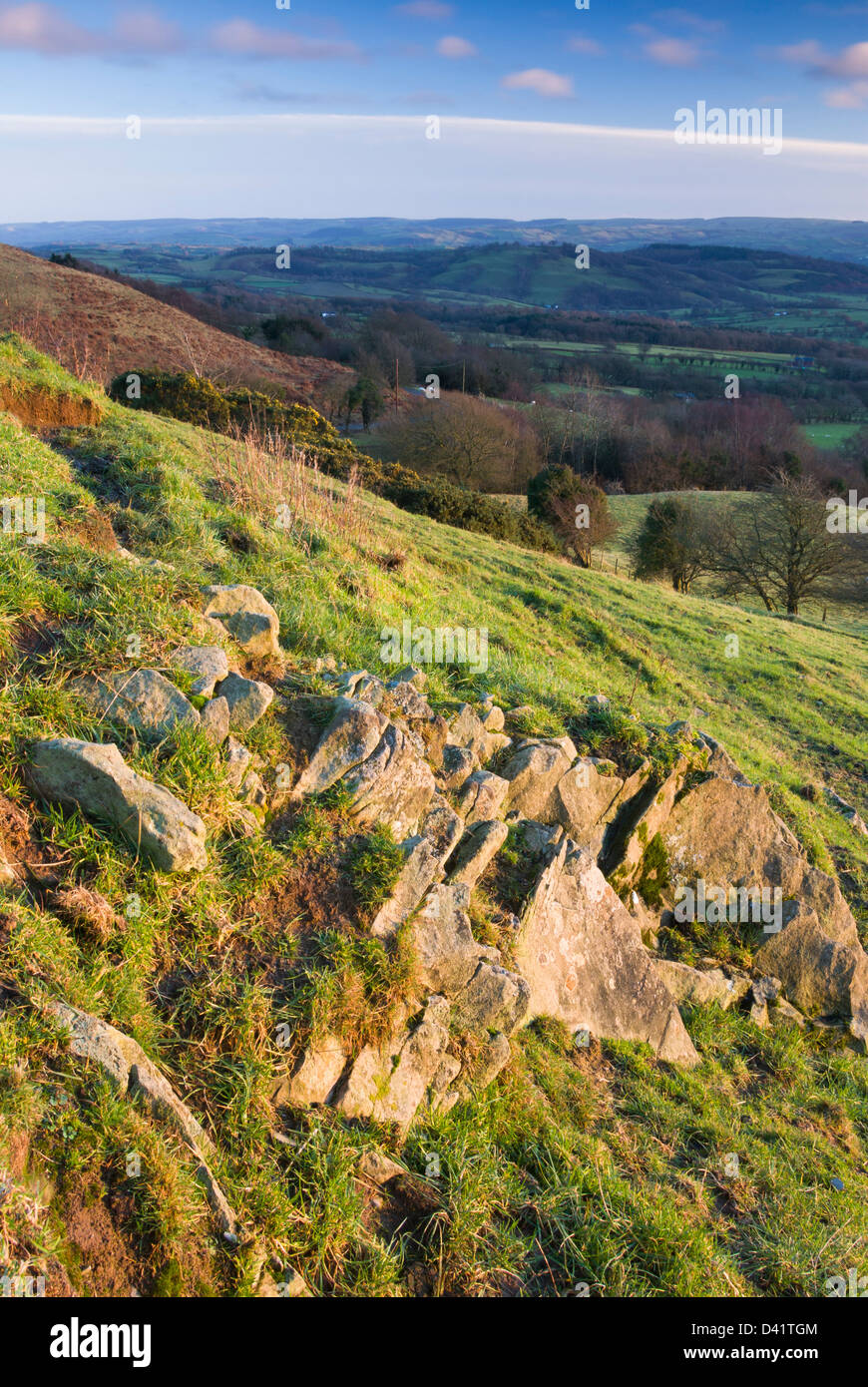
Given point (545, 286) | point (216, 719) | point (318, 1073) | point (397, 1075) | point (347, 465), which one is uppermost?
point (545, 286)

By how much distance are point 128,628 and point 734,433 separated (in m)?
72.7

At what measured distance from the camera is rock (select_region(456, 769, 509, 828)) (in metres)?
6.02

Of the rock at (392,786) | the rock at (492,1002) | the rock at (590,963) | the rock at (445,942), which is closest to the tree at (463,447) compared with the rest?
the rock at (590,963)

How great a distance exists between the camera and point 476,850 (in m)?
5.76

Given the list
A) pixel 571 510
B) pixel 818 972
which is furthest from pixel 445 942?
pixel 571 510

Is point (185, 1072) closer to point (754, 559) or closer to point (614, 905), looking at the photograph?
point (614, 905)

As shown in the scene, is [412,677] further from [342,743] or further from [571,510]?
[571,510]

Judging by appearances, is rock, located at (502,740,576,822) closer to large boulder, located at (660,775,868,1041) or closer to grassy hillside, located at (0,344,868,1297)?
grassy hillside, located at (0,344,868,1297)

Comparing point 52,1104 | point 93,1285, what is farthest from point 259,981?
point 93,1285

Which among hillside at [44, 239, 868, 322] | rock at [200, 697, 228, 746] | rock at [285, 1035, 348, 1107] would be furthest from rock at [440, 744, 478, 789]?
hillside at [44, 239, 868, 322]

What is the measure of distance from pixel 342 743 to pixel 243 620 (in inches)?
56.4

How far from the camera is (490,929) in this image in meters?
5.45

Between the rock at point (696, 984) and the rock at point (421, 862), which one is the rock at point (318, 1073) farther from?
the rock at point (696, 984)

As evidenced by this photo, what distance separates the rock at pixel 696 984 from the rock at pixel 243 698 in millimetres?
3944
